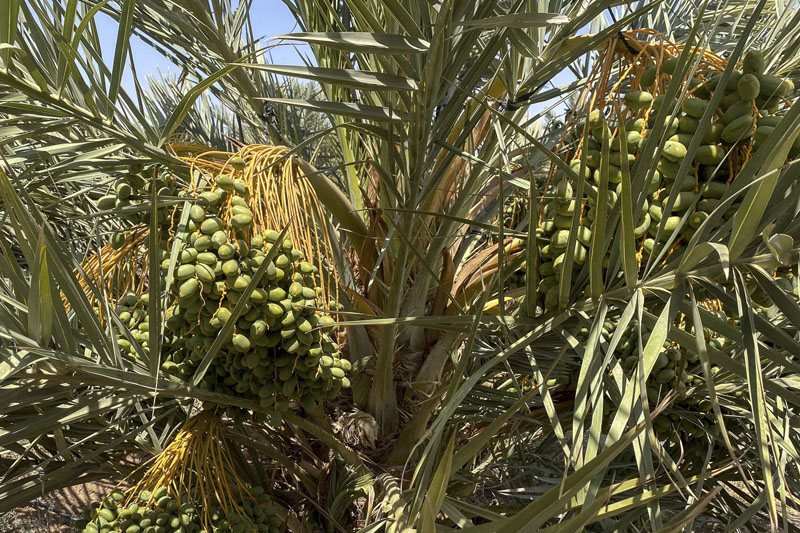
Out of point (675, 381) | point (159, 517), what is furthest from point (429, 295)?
point (159, 517)

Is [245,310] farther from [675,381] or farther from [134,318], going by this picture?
[675,381]

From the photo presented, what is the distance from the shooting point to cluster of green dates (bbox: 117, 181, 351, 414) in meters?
0.73

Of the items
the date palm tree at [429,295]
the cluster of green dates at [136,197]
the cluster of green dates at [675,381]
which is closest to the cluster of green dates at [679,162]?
the date palm tree at [429,295]

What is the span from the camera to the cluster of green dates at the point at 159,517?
0.84 metres

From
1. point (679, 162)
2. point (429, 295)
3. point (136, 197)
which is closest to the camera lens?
point (679, 162)

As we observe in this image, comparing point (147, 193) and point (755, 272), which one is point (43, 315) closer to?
point (147, 193)

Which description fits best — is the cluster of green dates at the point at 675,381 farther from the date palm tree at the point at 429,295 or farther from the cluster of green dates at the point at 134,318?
the cluster of green dates at the point at 134,318

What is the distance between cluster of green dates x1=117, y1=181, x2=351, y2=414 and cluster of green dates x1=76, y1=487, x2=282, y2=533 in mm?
166

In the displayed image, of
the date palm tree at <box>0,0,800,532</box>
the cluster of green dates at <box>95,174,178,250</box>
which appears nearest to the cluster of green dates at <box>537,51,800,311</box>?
the date palm tree at <box>0,0,800,532</box>

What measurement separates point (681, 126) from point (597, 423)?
332 mm

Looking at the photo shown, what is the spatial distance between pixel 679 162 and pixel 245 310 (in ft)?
1.67

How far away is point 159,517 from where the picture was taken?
84cm

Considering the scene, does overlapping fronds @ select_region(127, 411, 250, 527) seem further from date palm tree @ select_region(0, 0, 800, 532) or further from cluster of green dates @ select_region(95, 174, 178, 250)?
cluster of green dates @ select_region(95, 174, 178, 250)

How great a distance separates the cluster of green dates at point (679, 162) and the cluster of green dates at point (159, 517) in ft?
1.79
